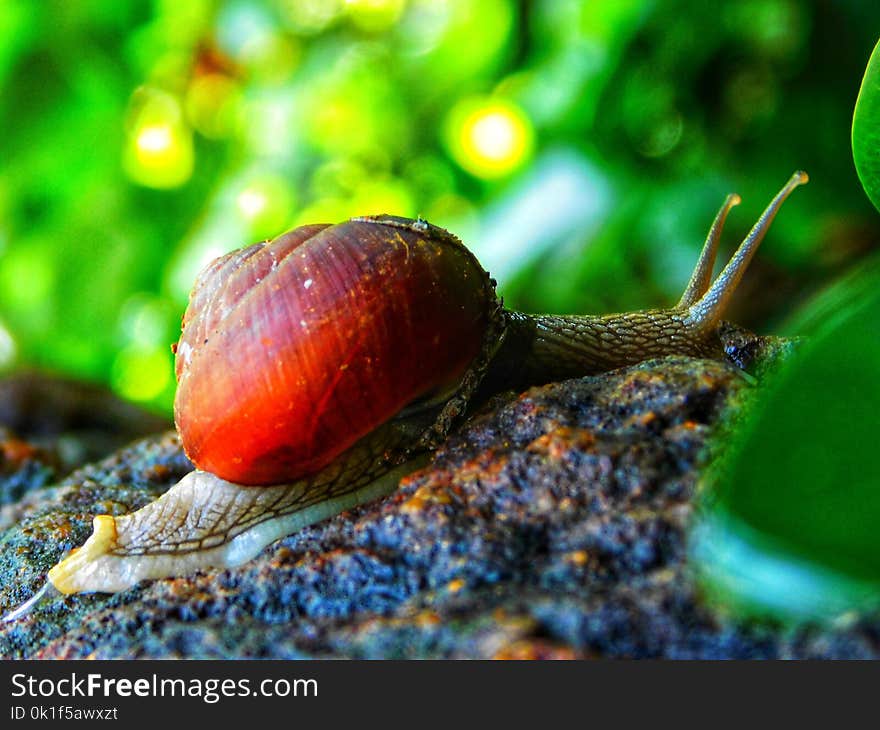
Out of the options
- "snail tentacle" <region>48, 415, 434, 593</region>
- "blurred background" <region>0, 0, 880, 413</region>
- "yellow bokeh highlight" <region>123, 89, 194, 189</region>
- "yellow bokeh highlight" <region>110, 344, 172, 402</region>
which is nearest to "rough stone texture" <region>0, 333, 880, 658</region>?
"snail tentacle" <region>48, 415, 434, 593</region>

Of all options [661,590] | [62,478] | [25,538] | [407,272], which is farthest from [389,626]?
[62,478]

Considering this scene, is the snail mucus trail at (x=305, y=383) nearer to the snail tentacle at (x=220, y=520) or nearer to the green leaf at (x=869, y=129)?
the snail tentacle at (x=220, y=520)

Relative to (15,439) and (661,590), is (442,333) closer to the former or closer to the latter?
(661,590)

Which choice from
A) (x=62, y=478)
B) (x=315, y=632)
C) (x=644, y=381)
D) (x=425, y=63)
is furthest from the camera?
(x=425, y=63)

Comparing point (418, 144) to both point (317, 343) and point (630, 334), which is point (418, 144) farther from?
point (317, 343)

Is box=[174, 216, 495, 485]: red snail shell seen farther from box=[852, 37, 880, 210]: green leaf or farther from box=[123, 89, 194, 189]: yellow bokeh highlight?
box=[123, 89, 194, 189]: yellow bokeh highlight

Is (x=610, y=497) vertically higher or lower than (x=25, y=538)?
lower
